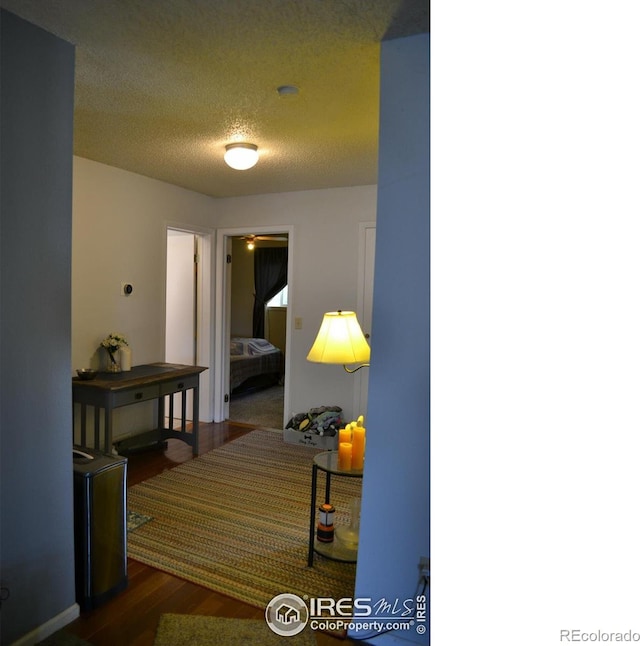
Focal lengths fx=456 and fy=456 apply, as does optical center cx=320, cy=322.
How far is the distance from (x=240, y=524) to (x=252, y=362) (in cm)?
367

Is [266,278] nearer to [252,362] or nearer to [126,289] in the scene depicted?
[252,362]

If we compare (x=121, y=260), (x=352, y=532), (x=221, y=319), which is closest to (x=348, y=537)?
(x=352, y=532)

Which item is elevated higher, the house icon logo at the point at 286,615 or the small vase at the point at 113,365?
the small vase at the point at 113,365

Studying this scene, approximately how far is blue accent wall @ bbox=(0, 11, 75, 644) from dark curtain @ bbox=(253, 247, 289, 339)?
20.6 feet

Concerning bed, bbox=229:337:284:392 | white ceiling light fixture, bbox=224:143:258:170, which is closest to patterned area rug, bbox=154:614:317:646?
white ceiling light fixture, bbox=224:143:258:170

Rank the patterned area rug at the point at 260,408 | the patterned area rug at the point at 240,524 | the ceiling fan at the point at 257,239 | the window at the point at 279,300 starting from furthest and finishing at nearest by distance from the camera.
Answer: the window at the point at 279,300 < the ceiling fan at the point at 257,239 < the patterned area rug at the point at 260,408 < the patterned area rug at the point at 240,524

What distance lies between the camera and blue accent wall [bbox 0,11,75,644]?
5.17 ft

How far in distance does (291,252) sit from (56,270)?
279 centimetres

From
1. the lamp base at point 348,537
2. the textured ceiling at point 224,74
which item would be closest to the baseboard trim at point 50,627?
the lamp base at point 348,537

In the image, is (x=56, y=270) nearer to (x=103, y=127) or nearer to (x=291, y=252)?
(x=103, y=127)

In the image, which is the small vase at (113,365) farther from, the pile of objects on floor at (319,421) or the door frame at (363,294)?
the door frame at (363,294)

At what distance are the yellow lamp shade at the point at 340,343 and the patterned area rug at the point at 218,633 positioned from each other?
1116 millimetres

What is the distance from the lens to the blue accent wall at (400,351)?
5.49 feet
